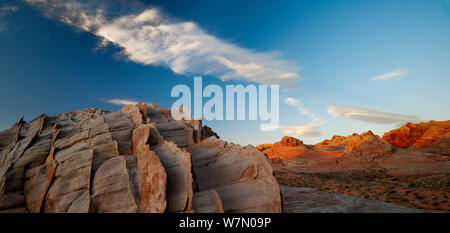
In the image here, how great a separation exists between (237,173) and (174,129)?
6523 millimetres

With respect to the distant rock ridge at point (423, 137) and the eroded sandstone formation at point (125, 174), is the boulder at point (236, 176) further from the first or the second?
the distant rock ridge at point (423, 137)

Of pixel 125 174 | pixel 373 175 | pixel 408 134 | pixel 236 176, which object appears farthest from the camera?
pixel 408 134

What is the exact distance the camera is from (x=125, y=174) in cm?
1057

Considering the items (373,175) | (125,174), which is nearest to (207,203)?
(125,174)

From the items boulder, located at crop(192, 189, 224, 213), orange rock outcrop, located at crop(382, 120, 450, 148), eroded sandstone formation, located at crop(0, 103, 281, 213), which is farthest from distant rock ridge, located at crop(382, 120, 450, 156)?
boulder, located at crop(192, 189, 224, 213)

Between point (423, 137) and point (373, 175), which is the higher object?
point (423, 137)

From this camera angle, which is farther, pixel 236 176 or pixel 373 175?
pixel 373 175

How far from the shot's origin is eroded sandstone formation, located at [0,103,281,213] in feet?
31.8

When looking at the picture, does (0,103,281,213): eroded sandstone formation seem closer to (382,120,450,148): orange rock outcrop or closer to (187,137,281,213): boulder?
(187,137,281,213): boulder

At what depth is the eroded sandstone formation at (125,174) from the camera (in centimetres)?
970

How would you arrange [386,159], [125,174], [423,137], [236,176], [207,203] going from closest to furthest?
[207,203]
[125,174]
[236,176]
[386,159]
[423,137]

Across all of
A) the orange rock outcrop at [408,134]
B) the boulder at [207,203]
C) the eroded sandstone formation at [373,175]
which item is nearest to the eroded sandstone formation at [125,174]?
the boulder at [207,203]

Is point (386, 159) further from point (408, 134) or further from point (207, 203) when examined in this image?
point (207, 203)
